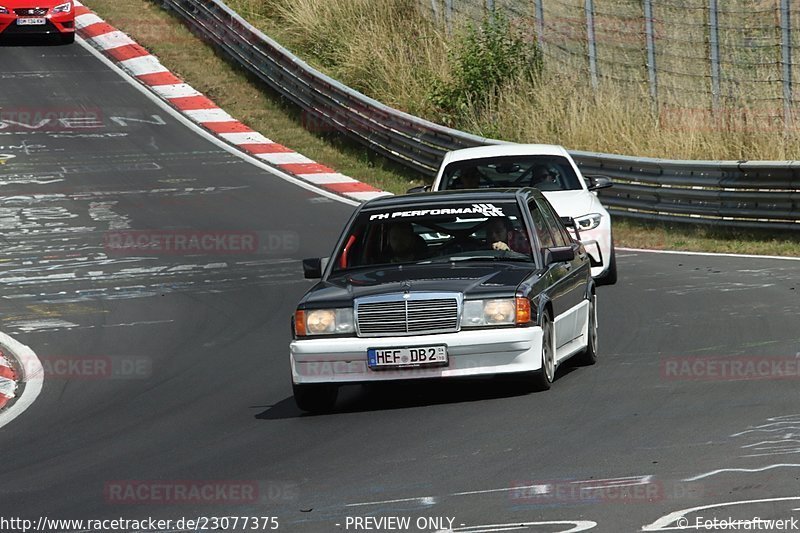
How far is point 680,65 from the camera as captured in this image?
23.8 metres

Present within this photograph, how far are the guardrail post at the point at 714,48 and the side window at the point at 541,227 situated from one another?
11124mm

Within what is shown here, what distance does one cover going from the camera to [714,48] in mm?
21031

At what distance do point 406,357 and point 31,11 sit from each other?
2350cm

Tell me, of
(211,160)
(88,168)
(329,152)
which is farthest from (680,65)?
(88,168)

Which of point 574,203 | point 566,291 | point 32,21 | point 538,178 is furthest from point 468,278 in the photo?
point 32,21

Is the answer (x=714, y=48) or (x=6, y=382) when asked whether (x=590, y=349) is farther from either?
(x=714, y=48)

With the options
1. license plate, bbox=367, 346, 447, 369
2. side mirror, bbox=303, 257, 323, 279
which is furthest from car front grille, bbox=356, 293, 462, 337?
side mirror, bbox=303, 257, 323, 279

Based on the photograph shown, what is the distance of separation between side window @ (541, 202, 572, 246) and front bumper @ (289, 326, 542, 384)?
1.79 meters

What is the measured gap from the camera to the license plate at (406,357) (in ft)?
29.1

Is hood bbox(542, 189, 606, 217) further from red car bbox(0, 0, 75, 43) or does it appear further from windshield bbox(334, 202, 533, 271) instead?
red car bbox(0, 0, 75, 43)

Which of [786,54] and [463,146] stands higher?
[786,54]

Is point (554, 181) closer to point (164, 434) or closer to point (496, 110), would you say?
point (164, 434)
